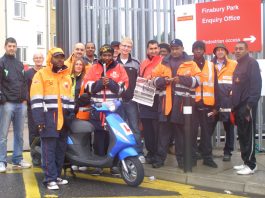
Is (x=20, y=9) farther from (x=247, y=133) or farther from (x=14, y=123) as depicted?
(x=247, y=133)

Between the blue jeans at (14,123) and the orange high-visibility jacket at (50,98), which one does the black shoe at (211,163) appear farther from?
the blue jeans at (14,123)

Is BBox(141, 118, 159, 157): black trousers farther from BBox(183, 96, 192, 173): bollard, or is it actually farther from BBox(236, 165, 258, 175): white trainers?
BBox(236, 165, 258, 175): white trainers

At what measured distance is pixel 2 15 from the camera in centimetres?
3000

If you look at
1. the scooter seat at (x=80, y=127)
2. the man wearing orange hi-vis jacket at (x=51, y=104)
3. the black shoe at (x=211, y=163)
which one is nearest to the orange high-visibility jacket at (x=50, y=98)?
the man wearing orange hi-vis jacket at (x=51, y=104)

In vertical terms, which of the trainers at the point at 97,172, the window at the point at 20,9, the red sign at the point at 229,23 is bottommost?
the trainers at the point at 97,172

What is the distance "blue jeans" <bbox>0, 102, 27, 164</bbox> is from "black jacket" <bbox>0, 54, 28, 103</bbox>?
0.42 ft

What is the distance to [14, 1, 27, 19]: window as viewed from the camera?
30973mm

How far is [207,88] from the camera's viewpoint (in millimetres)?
7164

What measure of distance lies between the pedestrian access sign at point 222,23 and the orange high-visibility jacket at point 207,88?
1343 mm

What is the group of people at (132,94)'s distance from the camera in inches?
246

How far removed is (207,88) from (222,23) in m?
1.77

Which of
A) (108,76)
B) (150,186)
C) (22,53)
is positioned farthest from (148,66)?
(22,53)

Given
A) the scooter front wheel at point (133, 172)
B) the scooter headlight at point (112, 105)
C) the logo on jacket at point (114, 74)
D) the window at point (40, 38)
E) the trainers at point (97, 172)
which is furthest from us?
the window at point (40, 38)

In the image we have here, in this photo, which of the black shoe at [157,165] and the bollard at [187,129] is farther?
the black shoe at [157,165]
